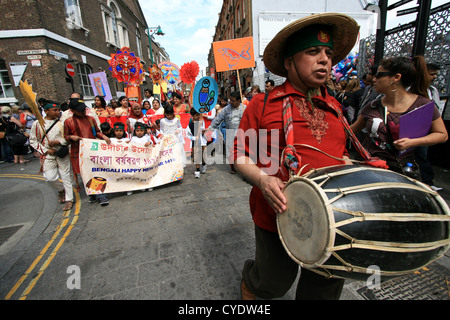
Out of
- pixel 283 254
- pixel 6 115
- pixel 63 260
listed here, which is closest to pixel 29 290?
pixel 63 260

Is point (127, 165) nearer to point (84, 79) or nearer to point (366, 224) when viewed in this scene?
point (366, 224)

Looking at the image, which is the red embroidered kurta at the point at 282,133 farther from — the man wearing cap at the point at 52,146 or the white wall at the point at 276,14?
the white wall at the point at 276,14

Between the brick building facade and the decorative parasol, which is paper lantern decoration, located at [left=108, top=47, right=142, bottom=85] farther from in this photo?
the brick building facade

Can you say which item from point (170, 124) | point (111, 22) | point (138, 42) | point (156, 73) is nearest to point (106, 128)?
point (170, 124)

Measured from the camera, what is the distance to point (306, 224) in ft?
3.34

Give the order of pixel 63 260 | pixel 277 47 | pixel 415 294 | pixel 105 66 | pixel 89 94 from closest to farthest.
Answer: pixel 277 47, pixel 415 294, pixel 63 260, pixel 89 94, pixel 105 66

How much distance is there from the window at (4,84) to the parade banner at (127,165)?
11741 millimetres

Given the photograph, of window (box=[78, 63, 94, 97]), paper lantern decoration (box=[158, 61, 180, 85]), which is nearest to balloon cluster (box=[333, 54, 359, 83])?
paper lantern decoration (box=[158, 61, 180, 85])

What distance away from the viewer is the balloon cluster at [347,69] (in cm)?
702

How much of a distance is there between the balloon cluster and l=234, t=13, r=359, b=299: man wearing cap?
679cm
